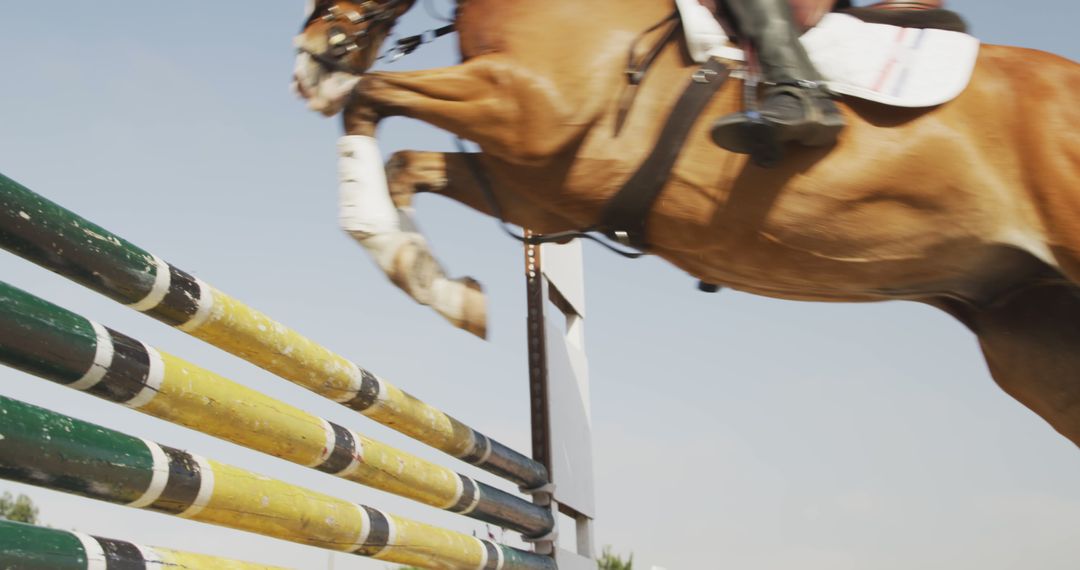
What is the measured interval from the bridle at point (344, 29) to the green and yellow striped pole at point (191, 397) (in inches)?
40.5

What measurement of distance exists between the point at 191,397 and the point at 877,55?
206cm

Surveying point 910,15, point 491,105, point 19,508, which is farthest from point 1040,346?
point 19,508

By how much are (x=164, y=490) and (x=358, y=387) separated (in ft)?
4.28

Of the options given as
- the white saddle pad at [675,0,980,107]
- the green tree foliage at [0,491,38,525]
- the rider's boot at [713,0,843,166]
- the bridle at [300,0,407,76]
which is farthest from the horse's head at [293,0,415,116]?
the green tree foliage at [0,491,38,525]

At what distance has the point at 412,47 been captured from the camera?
141 inches

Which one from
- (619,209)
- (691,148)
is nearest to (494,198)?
(619,209)

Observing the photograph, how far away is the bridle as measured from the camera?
10.8 ft

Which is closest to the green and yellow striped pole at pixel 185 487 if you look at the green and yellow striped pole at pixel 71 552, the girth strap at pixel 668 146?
the green and yellow striped pole at pixel 71 552

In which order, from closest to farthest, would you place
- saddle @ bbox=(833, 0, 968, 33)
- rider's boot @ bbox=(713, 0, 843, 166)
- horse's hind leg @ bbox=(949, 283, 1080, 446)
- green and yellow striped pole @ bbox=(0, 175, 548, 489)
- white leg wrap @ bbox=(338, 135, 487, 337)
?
1. green and yellow striped pole @ bbox=(0, 175, 548, 489)
2. rider's boot @ bbox=(713, 0, 843, 166)
3. white leg wrap @ bbox=(338, 135, 487, 337)
4. saddle @ bbox=(833, 0, 968, 33)
5. horse's hind leg @ bbox=(949, 283, 1080, 446)

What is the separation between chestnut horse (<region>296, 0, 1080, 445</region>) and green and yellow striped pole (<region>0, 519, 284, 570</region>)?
1013 millimetres

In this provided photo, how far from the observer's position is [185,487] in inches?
100

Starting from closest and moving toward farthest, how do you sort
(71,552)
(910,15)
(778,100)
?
(71,552) → (778,100) → (910,15)

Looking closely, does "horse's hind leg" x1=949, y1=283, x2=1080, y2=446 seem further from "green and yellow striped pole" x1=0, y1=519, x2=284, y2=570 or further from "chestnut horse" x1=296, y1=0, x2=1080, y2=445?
"green and yellow striped pole" x1=0, y1=519, x2=284, y2=570

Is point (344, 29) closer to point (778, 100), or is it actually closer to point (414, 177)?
point (414, 177)
